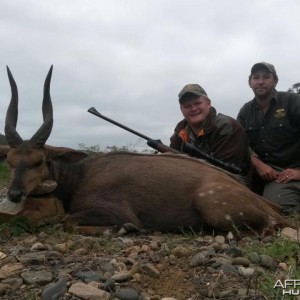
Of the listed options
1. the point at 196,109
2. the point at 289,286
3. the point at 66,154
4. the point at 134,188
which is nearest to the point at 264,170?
the point at 196,109

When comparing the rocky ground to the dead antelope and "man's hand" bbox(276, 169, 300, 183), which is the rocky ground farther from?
"man's hand" bbox(276, 169, 300, 183)

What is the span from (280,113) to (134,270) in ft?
16.5

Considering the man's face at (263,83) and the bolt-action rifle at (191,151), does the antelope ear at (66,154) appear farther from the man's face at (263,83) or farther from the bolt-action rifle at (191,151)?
the man's face at (263,83)

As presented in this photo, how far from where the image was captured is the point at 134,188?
219 inches

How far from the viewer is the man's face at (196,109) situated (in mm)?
7086

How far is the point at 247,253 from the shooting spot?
369 centimetres

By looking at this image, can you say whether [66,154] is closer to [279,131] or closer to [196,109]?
[196,109]

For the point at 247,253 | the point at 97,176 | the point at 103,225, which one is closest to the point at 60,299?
the point at 247,253

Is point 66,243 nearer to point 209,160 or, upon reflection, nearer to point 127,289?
point 127,289

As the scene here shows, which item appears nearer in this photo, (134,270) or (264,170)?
(134,270)

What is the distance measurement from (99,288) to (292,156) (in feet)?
17.4

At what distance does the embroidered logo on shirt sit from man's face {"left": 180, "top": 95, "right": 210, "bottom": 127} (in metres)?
1.23

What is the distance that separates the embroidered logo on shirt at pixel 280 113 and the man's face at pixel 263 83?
0.30 meters

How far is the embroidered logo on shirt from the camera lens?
7.80m
